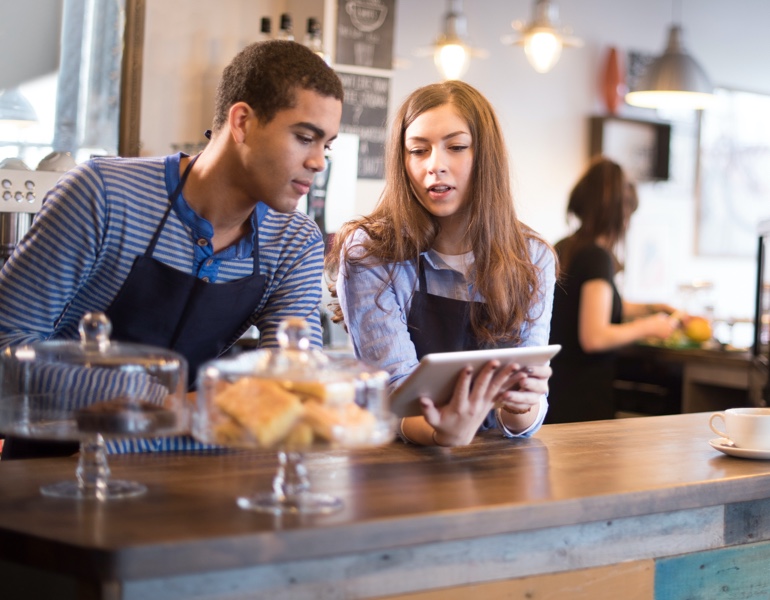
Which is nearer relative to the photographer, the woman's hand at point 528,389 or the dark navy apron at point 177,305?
the woman's hand at point 528,389

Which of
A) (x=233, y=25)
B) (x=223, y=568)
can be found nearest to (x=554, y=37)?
(x=233, y=25)

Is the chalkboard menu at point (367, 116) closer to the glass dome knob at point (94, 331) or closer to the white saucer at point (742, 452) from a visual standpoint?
the white saucer at point (742, 452)

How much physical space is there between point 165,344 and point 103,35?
237cm

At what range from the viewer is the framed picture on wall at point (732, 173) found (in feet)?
23.5

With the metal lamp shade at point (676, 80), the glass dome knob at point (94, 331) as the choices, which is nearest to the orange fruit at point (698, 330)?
the metal lamp shade at point (676, 80)

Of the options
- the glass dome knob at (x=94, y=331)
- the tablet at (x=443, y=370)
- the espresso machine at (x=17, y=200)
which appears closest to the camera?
the glass dome knob at (x=94, y=331)

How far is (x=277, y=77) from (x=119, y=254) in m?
0.46

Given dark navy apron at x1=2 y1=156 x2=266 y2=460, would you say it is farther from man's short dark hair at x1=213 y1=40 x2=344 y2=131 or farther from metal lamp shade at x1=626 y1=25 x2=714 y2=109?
metal lamp shade at x1=626 y1=25 x2=714 y2=109

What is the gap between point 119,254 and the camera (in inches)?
80.6

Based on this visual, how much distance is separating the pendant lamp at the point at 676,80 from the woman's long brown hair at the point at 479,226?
11.4ft

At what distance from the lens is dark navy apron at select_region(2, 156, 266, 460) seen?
2080 millimetres

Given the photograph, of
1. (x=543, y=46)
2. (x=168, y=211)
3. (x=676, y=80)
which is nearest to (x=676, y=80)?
(x=676, y=80)

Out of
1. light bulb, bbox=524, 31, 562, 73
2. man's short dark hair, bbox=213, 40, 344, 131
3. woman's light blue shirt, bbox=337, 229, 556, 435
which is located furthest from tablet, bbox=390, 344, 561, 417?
light bulb, bbox=524, 31, 562, 73

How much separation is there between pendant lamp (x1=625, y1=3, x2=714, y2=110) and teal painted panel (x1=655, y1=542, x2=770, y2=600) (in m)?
4.05
